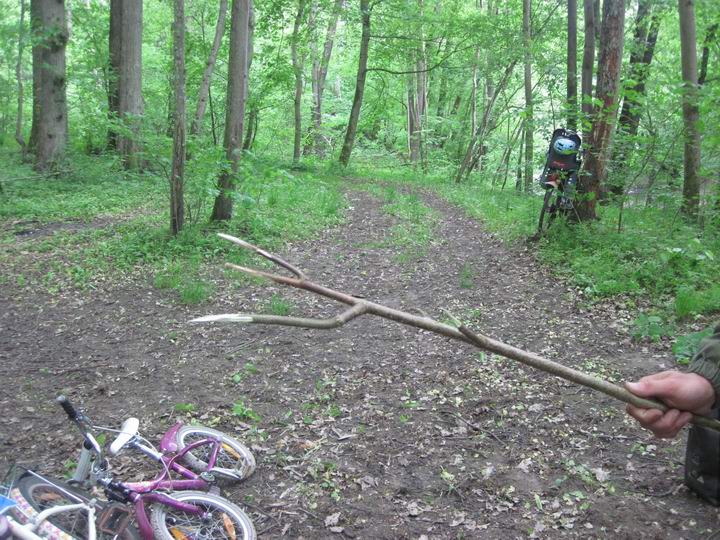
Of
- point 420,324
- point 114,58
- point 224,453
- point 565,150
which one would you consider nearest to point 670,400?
point 420,324

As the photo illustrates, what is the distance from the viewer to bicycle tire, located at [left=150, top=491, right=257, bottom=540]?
3.20 meters

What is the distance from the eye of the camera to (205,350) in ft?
19.2

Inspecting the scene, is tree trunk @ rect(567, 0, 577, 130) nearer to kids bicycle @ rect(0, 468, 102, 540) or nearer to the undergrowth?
the undergrowth

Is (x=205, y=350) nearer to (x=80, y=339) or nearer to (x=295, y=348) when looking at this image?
(x=295, y=348)

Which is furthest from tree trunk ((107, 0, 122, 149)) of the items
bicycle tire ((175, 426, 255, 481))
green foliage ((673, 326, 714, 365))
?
green foliage ((673, 326, 714, 365))

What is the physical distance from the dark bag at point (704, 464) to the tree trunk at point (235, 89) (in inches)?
285

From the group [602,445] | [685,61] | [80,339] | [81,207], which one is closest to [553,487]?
[602,445]

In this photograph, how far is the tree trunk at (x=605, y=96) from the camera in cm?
771

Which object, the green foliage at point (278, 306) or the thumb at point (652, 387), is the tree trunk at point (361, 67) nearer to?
the green foliage at point (278, 306)

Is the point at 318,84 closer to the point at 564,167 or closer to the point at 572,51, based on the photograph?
the point at 572,51

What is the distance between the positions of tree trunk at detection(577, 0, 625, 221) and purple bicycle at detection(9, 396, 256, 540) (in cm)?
688

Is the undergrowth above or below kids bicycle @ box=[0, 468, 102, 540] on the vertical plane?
above

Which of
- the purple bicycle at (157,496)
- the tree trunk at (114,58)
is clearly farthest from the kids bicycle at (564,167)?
the tree trunk at (114,58)

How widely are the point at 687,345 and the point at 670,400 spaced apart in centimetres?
373
